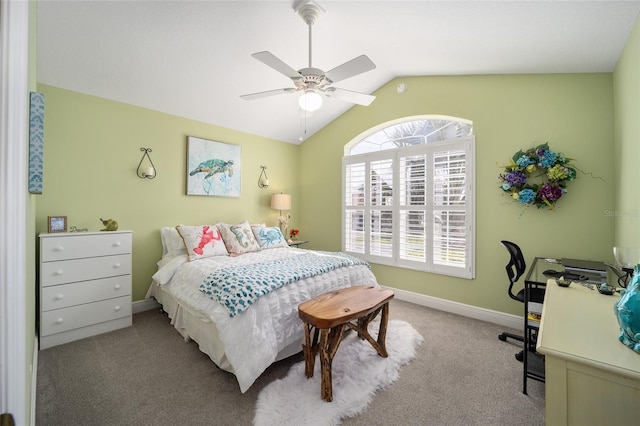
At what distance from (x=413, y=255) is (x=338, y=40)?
2731mm

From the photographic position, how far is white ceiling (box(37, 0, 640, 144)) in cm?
196

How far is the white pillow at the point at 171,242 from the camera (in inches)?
123

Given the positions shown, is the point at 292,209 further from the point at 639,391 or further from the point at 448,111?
the point at 639,391

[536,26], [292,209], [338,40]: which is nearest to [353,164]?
[292,209]

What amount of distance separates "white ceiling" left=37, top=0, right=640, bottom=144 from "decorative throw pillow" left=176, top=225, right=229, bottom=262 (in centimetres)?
158

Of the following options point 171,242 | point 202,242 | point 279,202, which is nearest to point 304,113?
point 279,202

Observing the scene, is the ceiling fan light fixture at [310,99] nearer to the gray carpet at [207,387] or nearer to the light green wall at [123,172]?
the light green wall at [123,172]

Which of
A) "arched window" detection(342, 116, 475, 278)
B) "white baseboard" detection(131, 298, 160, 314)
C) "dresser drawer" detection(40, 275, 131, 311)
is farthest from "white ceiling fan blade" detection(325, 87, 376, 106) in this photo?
"white baseboard" detection(131, 298, 160, 314)

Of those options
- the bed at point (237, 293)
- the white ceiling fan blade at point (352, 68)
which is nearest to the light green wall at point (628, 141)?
the white ceiling fan blade at point (352, 68)

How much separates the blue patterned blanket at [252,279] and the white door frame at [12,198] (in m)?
1.11

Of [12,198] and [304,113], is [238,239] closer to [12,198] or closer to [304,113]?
[304,113]

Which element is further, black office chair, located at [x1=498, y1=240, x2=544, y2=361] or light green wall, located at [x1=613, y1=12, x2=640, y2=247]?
black office chair, located at [x1=498, y1=240, x2=544, y2=361]

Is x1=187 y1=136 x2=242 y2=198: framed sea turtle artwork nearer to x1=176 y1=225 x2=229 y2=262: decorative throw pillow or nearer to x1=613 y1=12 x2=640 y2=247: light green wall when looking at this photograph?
x1=176 y1=225 x2=229 y2=262: decorative throw pillow

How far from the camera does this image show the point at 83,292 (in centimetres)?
251
